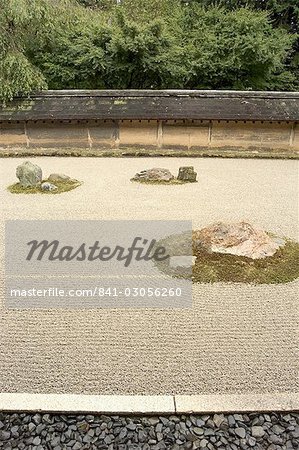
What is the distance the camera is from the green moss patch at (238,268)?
4777 millimetres

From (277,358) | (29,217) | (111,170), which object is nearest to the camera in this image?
(277,358)

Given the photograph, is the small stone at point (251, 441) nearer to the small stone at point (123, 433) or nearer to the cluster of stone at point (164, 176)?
the small stone at point (123, 433)

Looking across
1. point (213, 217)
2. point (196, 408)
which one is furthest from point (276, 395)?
point (213, 217)

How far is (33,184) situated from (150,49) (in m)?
10.4

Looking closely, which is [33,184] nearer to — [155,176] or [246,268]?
[155,176]

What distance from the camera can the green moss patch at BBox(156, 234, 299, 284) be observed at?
4777 millimetres

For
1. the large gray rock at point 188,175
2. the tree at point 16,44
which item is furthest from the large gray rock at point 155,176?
the tree at point 16,44

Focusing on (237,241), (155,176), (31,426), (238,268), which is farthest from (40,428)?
(155,176)

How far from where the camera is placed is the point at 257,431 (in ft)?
8.72

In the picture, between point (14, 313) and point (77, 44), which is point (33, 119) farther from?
point (14, 313)

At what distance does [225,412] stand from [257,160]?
449 inches

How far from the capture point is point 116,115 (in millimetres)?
13445

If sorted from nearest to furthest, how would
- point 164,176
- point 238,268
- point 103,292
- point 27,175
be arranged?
point 103,292
point 238,268
point 27,175
point 164,176

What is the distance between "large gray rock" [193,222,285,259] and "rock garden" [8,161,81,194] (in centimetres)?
442
